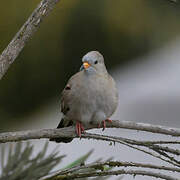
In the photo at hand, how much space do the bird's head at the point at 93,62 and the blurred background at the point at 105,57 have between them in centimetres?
156

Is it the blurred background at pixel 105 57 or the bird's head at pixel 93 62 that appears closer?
the bird's head at pixel 93 62

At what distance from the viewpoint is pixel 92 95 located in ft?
5.15

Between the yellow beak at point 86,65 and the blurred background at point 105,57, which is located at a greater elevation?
the blurred background at point 105,57

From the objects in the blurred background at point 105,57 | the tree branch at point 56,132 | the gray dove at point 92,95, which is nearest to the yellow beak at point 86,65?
the gray dove at point 92,95

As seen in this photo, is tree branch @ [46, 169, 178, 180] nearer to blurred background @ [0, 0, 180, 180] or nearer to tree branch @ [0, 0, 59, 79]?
tree branch @ [0, 0, 59, 79]

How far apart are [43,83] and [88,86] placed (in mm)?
2119

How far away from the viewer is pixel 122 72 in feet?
12.5

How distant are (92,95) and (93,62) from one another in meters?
0.12

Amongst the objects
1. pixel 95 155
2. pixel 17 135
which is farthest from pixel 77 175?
pixel 95 155

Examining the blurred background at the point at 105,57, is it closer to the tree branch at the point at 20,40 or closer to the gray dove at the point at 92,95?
the gray dove at the point at 92,95

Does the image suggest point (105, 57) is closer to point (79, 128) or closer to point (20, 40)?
point (79, 128)

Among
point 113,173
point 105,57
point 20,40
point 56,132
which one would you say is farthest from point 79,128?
point 105,57

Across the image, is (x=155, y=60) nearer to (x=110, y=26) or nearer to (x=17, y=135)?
(x=110, y=26)

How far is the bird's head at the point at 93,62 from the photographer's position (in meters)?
1.52
